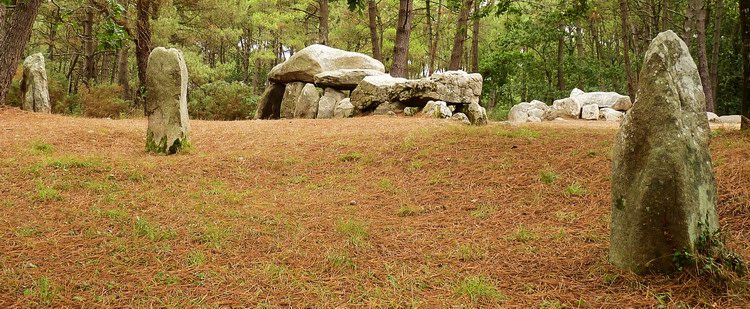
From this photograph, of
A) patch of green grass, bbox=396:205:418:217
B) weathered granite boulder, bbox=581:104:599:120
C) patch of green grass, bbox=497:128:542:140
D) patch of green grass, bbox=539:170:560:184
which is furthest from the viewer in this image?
weathered granite boulder, bbox=581:104:599:120

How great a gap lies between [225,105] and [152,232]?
13.0m

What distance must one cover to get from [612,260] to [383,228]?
6.10ft

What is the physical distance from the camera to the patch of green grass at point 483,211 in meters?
4.71

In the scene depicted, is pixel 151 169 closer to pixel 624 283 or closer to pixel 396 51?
pixel 624 283

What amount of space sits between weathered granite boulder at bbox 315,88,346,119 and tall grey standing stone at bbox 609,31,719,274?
10348 mm

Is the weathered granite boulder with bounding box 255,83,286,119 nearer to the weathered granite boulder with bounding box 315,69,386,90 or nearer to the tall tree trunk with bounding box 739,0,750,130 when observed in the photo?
the weathered granite boulder with bounding box 315,69,386,90

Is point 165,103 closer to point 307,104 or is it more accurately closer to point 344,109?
point 344,109

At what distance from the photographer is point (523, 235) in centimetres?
414

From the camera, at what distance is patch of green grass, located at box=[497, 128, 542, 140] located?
754 cm

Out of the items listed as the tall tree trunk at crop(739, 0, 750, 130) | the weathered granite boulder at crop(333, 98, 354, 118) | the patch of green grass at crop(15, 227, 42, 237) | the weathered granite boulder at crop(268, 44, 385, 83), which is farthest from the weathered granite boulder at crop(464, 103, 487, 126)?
the patch of green grass at crop(15, 227, 42, 237)

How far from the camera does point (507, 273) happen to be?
3506mm

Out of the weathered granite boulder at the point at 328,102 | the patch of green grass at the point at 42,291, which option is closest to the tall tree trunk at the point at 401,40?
the weathered granite boulder at the point at 328,102

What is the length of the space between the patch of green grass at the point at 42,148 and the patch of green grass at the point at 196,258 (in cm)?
437

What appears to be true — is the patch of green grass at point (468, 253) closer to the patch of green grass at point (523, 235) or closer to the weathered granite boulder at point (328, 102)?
the patch of green grass at point (523, 235)
